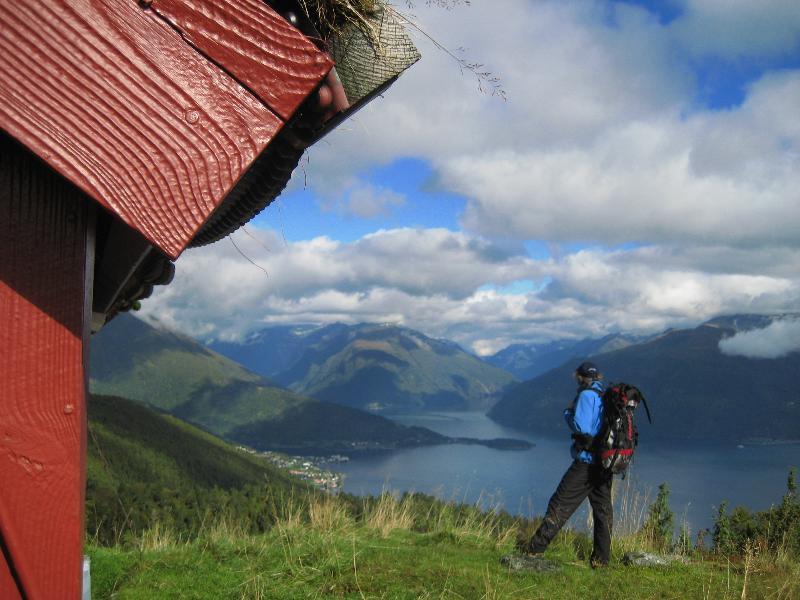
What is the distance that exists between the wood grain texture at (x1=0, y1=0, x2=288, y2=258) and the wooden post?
0.06m

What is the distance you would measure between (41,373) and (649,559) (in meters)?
6.71

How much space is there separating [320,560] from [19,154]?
499cm

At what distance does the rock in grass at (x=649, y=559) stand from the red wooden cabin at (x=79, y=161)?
649 centimetres

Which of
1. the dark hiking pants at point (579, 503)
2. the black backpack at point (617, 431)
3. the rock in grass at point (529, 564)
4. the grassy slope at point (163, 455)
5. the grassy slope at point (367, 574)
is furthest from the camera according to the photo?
the grassy slope at point (163, 455)

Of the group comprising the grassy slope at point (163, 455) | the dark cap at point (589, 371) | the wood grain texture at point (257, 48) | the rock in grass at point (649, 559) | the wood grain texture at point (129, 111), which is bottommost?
the grassy slope at point (163, 455)

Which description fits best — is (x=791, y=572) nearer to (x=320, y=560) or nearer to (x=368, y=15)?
(x=320, y=560)

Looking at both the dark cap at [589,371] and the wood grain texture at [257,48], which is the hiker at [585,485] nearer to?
the dark cap at [589,371]

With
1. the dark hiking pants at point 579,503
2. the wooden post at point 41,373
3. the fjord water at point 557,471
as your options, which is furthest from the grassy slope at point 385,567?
the fjord water at point 557,471

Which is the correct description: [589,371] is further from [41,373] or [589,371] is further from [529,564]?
[41,373]

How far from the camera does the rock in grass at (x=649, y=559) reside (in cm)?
620

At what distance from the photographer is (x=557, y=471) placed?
391 feet

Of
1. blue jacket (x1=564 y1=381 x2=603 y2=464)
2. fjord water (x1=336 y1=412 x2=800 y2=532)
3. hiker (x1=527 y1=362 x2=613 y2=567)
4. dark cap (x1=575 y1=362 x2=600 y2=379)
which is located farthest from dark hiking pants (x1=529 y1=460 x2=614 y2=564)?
fjord water (x1=336 y1=412 x2=800 y2=532)

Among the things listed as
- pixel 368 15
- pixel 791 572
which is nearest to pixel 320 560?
pixel 791 572

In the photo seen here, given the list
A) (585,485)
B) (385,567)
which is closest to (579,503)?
(585,485)
